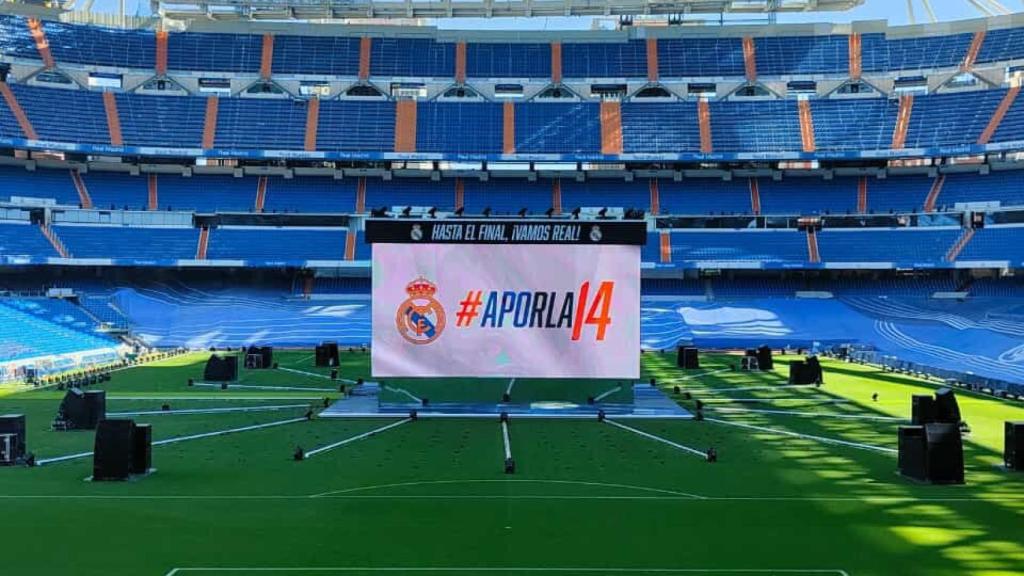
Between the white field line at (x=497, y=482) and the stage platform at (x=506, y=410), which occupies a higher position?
the stage platform at (x=506, y=410)

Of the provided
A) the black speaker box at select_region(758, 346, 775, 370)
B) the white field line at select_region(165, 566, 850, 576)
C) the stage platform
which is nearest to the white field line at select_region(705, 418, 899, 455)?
the stage platform

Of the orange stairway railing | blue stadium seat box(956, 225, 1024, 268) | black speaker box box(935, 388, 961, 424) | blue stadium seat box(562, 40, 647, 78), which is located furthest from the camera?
blue stadium seat box(562, 40, 647, 78)

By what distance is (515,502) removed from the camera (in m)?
11.5

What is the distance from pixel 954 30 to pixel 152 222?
51.6 meters

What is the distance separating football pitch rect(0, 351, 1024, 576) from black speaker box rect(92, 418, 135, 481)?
0.33 meters

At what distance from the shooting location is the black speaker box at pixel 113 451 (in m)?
12.5

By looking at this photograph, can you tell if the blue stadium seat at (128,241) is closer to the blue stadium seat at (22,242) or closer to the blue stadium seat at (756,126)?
the blue stadium seat at (22,242)

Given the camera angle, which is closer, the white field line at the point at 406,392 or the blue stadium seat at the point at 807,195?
the white field line at the point at 406,392

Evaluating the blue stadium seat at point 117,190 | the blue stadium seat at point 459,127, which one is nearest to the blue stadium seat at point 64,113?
the blue stadium seat at point 117,190

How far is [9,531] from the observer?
9.82 m

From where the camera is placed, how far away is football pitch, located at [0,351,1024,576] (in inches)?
350

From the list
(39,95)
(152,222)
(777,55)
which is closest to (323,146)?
(152,222)

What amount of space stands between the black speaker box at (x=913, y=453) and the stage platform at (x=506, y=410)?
21.5 ft

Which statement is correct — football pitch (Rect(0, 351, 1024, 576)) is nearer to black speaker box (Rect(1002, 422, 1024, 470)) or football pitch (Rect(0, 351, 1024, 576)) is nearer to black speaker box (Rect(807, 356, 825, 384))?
black speaker box (Rect(1002, 422, 1024, 470))
